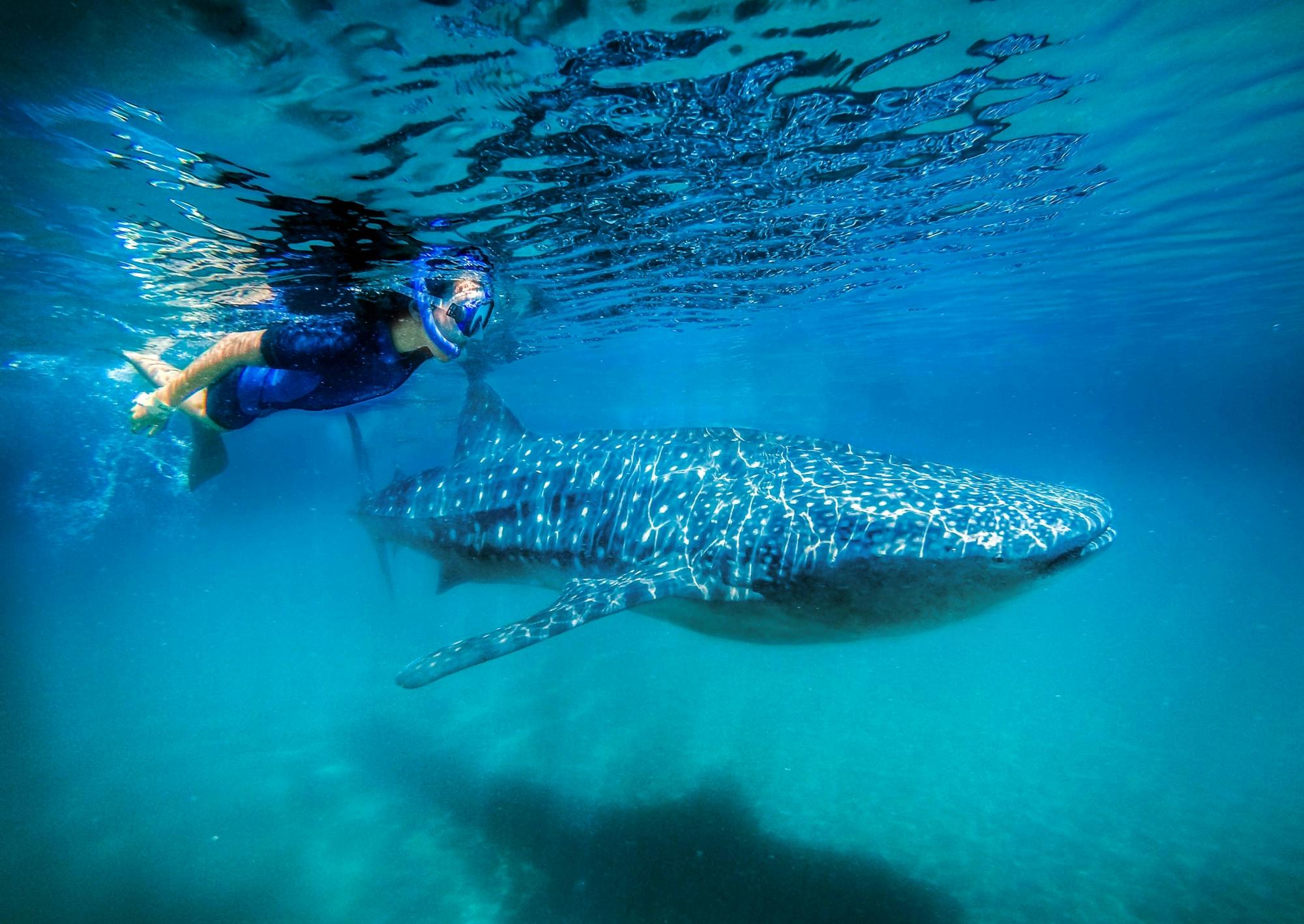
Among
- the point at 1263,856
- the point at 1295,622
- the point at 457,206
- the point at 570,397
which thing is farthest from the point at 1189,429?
the point at 457,206

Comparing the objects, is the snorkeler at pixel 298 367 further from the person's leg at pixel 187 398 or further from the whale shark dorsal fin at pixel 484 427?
the whale shark dorsal fin at pixel 484 427

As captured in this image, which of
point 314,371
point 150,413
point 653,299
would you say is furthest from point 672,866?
point 653,299

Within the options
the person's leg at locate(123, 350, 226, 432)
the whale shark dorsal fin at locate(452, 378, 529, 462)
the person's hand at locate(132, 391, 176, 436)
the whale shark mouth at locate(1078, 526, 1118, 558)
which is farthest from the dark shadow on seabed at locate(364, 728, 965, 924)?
the person's hand at locate(132, 391, 176, 436)

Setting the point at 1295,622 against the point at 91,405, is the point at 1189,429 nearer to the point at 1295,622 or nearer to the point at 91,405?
the point at 1295,622

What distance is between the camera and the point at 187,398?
738 centimetres

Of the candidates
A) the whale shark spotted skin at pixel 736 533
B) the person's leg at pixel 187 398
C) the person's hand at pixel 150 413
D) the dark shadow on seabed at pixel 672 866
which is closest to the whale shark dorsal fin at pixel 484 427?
the whale shark spotted skin at pixel 736 533

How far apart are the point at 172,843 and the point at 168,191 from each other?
9.50 metres

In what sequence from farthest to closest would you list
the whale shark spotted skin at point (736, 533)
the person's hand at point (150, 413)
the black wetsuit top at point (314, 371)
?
1. the person's hand at point (150, 413)
2. the black wetsuit top at point (314, 371)
3. the whale shark spotted skin at point (736, 533)

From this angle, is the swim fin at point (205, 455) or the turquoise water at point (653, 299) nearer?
the turquoise water at point (653, 299)

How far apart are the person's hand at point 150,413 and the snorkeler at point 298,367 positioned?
0.5 inches

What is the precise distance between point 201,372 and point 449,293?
575cm

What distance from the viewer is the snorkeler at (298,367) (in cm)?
640

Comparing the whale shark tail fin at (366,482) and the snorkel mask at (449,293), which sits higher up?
the snorkel mask at (449,293)

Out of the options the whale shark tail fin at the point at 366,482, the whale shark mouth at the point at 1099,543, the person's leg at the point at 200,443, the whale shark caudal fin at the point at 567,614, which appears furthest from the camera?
the whale shark tail fin at the point at 366,482
